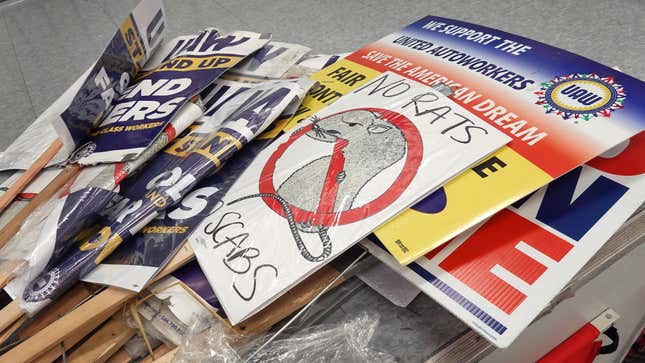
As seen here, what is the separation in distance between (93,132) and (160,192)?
0.71ft

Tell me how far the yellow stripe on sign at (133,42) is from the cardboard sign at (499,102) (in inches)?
12.4

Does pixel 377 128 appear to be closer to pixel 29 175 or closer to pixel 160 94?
pixel 160 94

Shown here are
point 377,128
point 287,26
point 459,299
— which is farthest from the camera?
point 287,26

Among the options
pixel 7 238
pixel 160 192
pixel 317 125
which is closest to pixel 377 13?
pixel 317 125

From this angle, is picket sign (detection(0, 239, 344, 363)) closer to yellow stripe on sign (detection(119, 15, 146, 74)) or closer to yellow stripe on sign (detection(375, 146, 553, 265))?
yellow stripe on sign (detection(375, 146, 553, 265))

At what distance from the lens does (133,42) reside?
894 mm

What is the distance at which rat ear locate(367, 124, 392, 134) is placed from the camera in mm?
701

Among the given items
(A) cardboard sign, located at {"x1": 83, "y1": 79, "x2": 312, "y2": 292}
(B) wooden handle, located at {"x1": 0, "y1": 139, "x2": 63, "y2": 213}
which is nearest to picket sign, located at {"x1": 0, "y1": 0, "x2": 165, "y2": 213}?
(B) wooden handle, located at {"x1": 0, "y1": 139, "x2": 63, "y2": 213}

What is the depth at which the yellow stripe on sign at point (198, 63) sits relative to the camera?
0.90m

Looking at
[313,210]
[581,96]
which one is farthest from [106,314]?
[581,96]

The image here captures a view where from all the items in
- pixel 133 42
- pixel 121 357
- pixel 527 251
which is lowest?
pixel 121 357

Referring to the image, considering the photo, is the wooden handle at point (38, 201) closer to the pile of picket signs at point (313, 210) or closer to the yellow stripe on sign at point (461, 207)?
the pile of picket signs at point (313, 210)

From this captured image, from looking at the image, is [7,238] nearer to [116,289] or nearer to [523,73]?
[116,289]

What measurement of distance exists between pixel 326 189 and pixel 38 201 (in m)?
0.43
